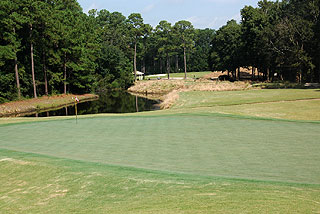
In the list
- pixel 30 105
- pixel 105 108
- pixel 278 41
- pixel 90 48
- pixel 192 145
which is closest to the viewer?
pixel 192 145

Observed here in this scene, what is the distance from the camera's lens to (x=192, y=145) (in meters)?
9.52

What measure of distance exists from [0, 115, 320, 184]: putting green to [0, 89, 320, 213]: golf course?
1.2 inches

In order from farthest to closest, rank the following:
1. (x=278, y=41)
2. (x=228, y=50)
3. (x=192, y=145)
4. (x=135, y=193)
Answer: (x=228, y=50) → (x=278, y=41) → (x=192, y=145) → (x=135, y=193)

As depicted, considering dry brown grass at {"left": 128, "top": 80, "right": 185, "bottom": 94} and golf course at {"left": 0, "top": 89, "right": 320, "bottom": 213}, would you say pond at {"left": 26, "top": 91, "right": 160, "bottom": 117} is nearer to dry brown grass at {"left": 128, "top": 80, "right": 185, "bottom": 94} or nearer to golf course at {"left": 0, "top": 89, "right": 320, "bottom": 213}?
dry brown grass at {"left": 128, "top": 80, "right": 185, "bottom": 94}

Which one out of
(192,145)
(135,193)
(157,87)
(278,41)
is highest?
(278,41)

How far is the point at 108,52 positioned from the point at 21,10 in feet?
96.5

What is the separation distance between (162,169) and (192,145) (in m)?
2.60

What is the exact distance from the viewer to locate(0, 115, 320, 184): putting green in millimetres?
7188

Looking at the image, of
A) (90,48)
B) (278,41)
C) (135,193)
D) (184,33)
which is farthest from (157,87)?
(135,193)

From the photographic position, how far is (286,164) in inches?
290

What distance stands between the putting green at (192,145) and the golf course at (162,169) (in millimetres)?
30

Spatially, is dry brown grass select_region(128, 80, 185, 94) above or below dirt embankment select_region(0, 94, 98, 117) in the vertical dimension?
above

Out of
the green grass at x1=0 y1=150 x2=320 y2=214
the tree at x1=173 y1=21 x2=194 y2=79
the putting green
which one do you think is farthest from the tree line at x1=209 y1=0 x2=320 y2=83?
the green grass at x1=0 y1=150 x2=320 y2=214

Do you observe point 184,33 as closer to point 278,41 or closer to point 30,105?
point 278,41
